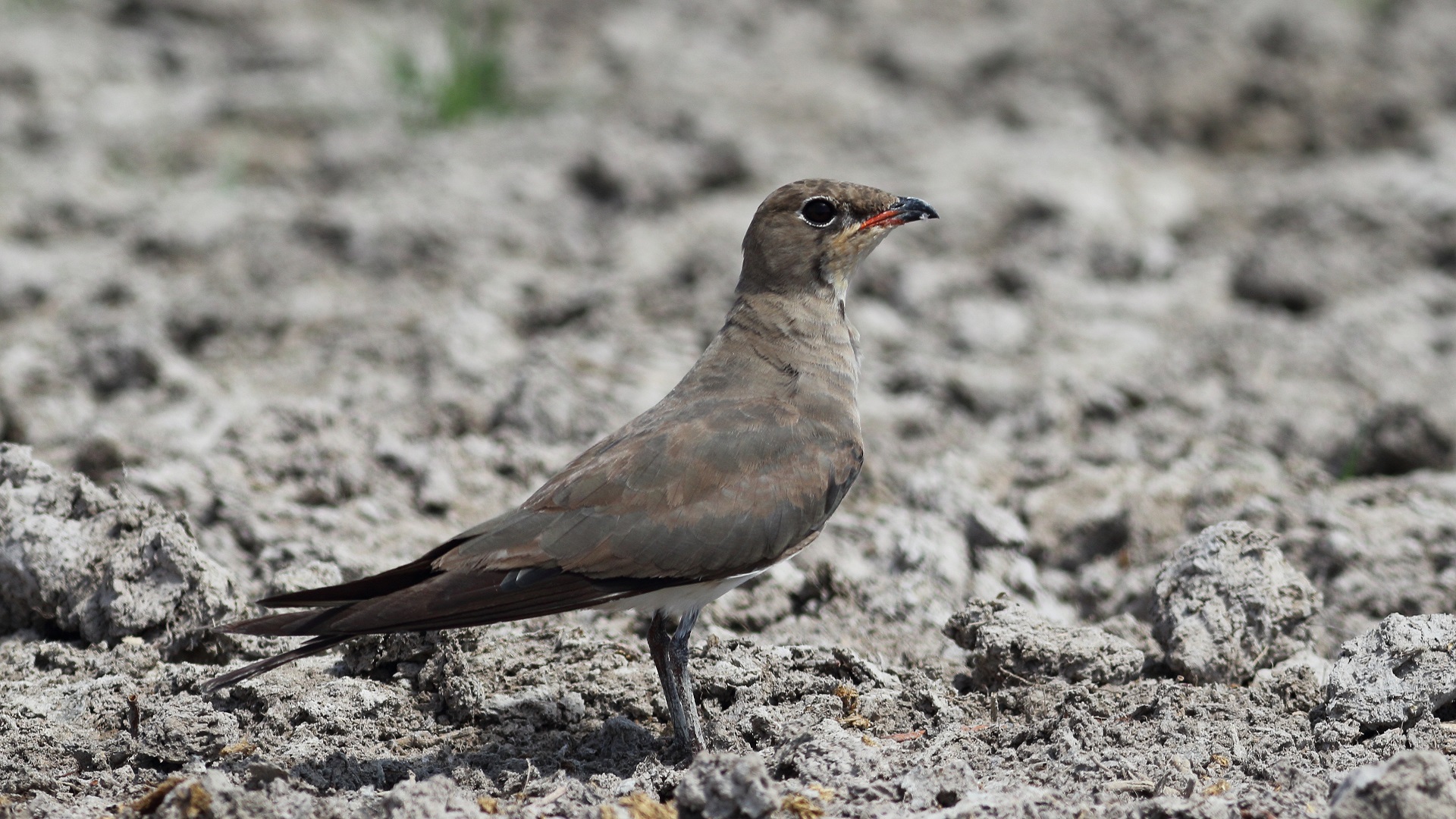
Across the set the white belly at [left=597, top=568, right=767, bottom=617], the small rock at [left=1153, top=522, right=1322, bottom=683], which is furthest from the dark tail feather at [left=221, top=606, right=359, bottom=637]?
the small rock at [left=1153, top=522, right=1322, bottom=683]

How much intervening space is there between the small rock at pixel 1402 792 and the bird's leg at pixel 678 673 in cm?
158

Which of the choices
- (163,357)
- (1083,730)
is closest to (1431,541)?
(1083,730)

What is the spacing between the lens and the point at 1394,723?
3.76m

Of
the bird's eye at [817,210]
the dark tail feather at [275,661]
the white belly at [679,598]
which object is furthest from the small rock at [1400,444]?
the dark tail feather at [275,661]

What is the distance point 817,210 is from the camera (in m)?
4.89

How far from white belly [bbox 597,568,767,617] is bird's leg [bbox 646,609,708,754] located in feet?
0.08

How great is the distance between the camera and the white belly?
13.0ft

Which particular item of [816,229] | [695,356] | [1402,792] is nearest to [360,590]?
[816,229]

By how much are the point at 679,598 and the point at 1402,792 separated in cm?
183

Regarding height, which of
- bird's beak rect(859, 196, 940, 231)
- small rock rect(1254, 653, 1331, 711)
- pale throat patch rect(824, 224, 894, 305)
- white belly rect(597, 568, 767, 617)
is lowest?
small rock rect(1254, 653, 1331, 711)

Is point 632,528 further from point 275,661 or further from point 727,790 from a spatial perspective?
point 275,661

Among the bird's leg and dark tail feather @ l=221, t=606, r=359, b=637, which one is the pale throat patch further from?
dark tail feather @ l=221, t=606, r=359, b=637

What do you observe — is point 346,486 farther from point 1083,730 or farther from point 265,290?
point 1083,730

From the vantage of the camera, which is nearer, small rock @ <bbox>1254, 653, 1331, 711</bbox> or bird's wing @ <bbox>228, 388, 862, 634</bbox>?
bird's wing @ <bbox>228, 388, 862, 634</bbox>
